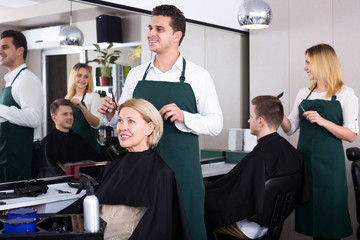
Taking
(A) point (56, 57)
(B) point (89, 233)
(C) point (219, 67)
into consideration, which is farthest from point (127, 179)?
(C) point (219, 67)

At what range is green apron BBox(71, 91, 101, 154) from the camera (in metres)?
3.00

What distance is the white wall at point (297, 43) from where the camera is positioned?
A: 13.4ft

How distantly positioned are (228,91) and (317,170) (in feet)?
5.13

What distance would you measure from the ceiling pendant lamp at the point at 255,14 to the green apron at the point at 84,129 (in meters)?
1.27

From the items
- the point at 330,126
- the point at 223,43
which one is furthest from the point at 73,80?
the point at 223,43

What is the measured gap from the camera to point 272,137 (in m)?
3.06

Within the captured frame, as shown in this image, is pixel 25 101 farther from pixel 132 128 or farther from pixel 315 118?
pixel 315 118

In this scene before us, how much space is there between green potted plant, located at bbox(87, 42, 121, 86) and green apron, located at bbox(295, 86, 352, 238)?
140cm

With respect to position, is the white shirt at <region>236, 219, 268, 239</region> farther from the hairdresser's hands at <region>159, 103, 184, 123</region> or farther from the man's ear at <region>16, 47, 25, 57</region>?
the man's ear at <region>16, 47, 25, 57</region>

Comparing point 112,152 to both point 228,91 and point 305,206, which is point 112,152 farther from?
point 228,91

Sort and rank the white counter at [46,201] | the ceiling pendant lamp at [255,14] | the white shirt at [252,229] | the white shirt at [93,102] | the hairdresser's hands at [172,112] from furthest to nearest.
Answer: the ceiling pendant lamp at [255,14] < the white shirt at [93,102] < the white shirt at [252,229] < the white counter at [46,201] < the hairdresser's hands at [172,112]

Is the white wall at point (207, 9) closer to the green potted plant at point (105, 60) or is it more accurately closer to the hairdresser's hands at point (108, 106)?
the green potted plant at point (105, 60)

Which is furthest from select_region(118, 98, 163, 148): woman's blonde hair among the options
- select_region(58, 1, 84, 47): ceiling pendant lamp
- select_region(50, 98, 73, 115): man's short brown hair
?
select_region(58, 1, 84, 47): ceiling pendant lamp

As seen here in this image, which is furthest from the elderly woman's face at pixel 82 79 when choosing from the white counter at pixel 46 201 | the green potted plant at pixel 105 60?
the white counter at pixel 46 201
